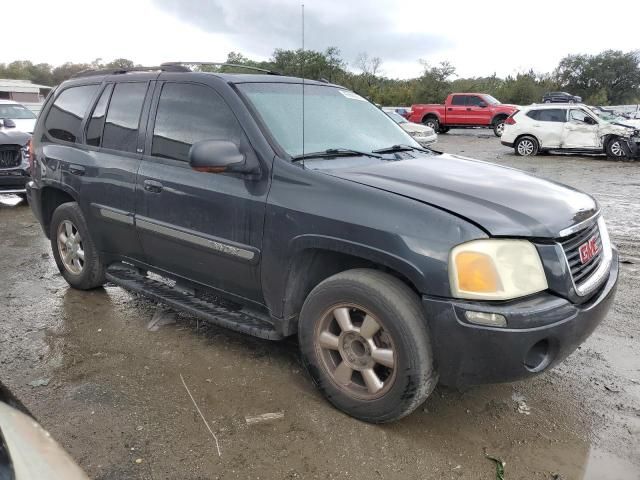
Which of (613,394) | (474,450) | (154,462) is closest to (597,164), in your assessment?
(613,394)

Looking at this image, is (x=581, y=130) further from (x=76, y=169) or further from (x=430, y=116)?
(x=76, y=169)

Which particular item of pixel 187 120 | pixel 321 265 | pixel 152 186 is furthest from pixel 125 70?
pixel 321 265

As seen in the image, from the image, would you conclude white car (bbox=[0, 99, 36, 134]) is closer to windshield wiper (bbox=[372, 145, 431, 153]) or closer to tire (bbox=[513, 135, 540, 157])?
windshield wiper (bbox=[372, 145, 431, 153])

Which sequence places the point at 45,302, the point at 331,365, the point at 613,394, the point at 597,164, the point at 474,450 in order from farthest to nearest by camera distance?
the point at 597,164, the point at 45,302, the point at 613,394, the point at 331,365, the point at 474,450

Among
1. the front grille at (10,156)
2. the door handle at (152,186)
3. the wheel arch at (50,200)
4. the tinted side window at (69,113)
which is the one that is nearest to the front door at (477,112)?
the front grille at (10,156)

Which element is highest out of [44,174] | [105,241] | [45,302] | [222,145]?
[222,145]

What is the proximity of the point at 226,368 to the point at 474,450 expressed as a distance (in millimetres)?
1571

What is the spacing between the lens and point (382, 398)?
2654 mm

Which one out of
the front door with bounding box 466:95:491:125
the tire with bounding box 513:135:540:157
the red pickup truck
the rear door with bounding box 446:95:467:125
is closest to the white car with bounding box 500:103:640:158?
the tire with bounding box 513:135:540:157

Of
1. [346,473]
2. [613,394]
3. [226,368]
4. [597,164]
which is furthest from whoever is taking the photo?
[597,164]

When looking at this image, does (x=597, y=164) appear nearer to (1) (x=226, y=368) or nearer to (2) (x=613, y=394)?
(2) (x=613, y=394)

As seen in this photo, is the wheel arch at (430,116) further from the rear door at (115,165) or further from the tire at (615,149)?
the rear door at (115,165)

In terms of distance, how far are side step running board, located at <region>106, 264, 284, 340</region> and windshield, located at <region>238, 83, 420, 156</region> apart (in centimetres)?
105

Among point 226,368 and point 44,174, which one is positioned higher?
point 44,174
